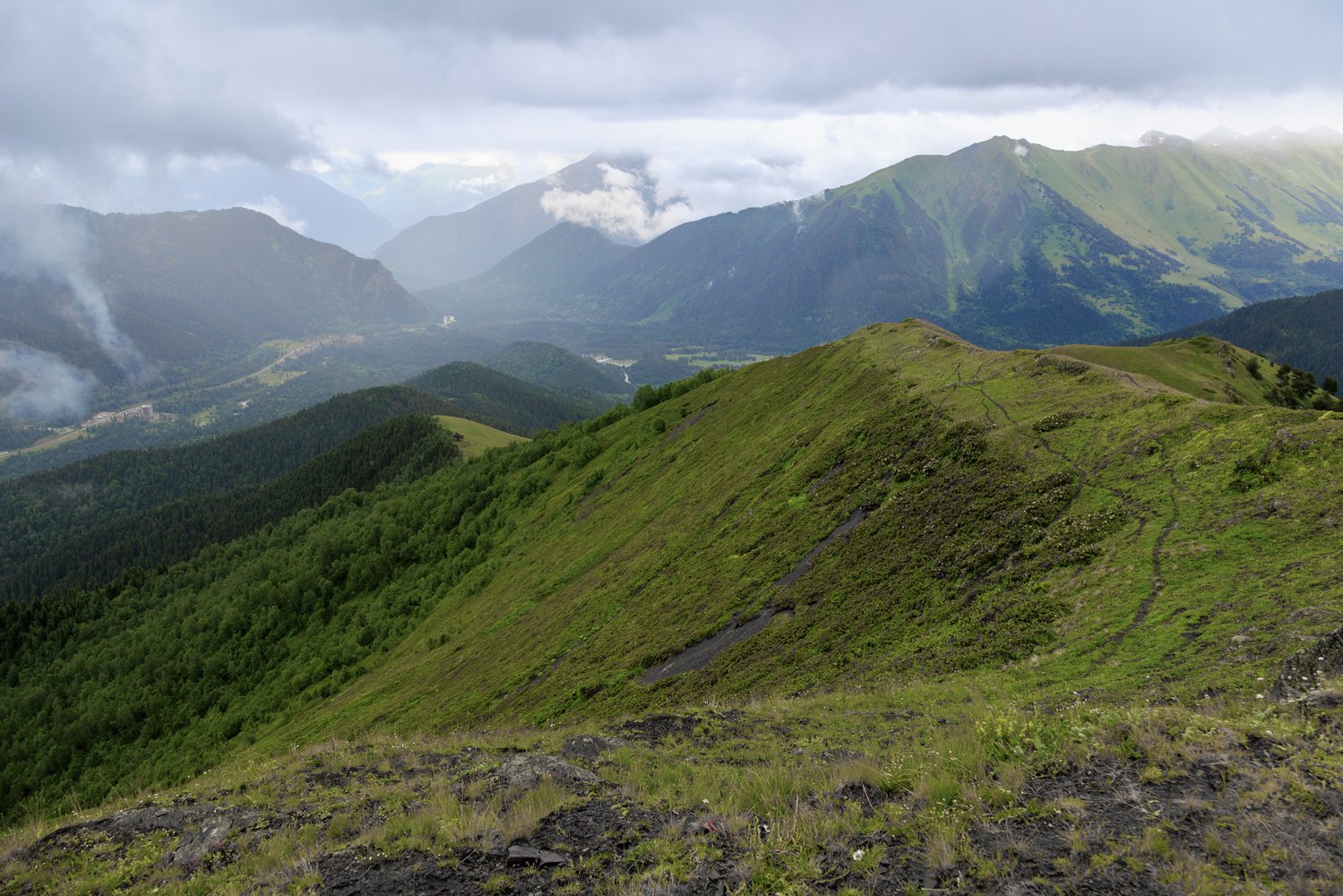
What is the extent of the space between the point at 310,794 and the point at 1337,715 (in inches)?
726

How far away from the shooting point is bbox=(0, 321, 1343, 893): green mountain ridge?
319 inches

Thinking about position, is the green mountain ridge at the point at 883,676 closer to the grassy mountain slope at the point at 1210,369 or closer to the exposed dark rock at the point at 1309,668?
the exposed dark rock at the point at 1309,668

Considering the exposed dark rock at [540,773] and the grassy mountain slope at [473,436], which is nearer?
the exposed dark rock at [540,773]

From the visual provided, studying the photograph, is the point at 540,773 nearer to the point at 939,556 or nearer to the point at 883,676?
the point at 883,676

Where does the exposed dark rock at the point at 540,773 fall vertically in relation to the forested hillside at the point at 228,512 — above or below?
above

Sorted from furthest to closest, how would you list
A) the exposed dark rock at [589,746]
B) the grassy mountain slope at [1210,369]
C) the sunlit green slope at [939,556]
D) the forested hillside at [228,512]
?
the forested hillside at [228,512] < the grassy mountain slope at [1210,369] < the sunlit green slope at [939,556] < the exposed dark rock at [589,746]

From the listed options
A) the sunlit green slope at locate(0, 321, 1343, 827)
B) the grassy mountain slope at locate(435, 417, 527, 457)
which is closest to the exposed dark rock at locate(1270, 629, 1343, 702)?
the sunlit green slope at locate(0, 321, 1343, 827)

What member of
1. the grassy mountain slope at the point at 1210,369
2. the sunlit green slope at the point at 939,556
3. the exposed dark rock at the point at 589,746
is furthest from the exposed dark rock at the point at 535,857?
the grassy mountain slope at the point at 1210,369

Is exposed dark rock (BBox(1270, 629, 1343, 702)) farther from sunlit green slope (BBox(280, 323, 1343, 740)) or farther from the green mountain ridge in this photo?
sunlit green slope (BBox(280, 323, 1343, 740))

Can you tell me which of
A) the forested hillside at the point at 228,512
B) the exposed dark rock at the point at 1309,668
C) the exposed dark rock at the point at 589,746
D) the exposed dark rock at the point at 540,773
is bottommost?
the forested hillside at the point at 228,512

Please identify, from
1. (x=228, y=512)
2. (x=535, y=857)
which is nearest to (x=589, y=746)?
(x=535, y=857)

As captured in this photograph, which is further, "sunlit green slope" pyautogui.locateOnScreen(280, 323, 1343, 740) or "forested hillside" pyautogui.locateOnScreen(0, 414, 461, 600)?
"forested hillside" pyautogui.locateOnScreen(0, 414, 461, 600)

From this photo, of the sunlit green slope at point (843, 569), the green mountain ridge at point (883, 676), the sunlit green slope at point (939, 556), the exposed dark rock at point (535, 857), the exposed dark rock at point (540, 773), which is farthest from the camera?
the sunlit green slope at point (843, 569)

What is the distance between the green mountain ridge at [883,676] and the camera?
8109 millimetres
